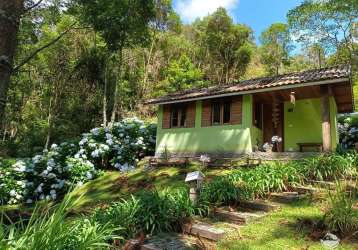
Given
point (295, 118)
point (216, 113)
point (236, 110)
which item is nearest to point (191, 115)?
point (216, 113)

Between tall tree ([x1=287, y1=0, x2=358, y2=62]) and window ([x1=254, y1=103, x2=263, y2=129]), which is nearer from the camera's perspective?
window ([x1=254, y1=103, x2=263, y2=129])

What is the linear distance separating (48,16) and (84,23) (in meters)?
2.18

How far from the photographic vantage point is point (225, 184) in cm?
728

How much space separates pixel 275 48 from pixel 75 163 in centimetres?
3001

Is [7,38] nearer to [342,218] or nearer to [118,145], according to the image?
[342,218]

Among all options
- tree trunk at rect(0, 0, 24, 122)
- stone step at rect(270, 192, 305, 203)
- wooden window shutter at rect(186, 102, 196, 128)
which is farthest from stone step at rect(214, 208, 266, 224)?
wooden window shutter at rect(186, 102, 196, 128)

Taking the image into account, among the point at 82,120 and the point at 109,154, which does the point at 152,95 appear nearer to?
the point at 82,120

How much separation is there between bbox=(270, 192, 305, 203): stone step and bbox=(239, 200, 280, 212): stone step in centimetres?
28

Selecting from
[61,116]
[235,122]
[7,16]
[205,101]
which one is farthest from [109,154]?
[7,16]

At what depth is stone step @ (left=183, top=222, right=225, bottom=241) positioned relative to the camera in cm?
508

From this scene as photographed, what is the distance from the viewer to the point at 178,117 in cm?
1533

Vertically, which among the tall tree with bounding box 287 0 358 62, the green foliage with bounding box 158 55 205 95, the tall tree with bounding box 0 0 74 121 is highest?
the tall tree with bounding box 287 0 358 62

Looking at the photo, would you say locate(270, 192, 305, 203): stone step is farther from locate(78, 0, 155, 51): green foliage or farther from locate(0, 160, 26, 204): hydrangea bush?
locate(0, 160, 26, 204): hydrangea bush

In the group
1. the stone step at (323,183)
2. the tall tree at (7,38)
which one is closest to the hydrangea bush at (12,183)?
the stone step at (323,183)
